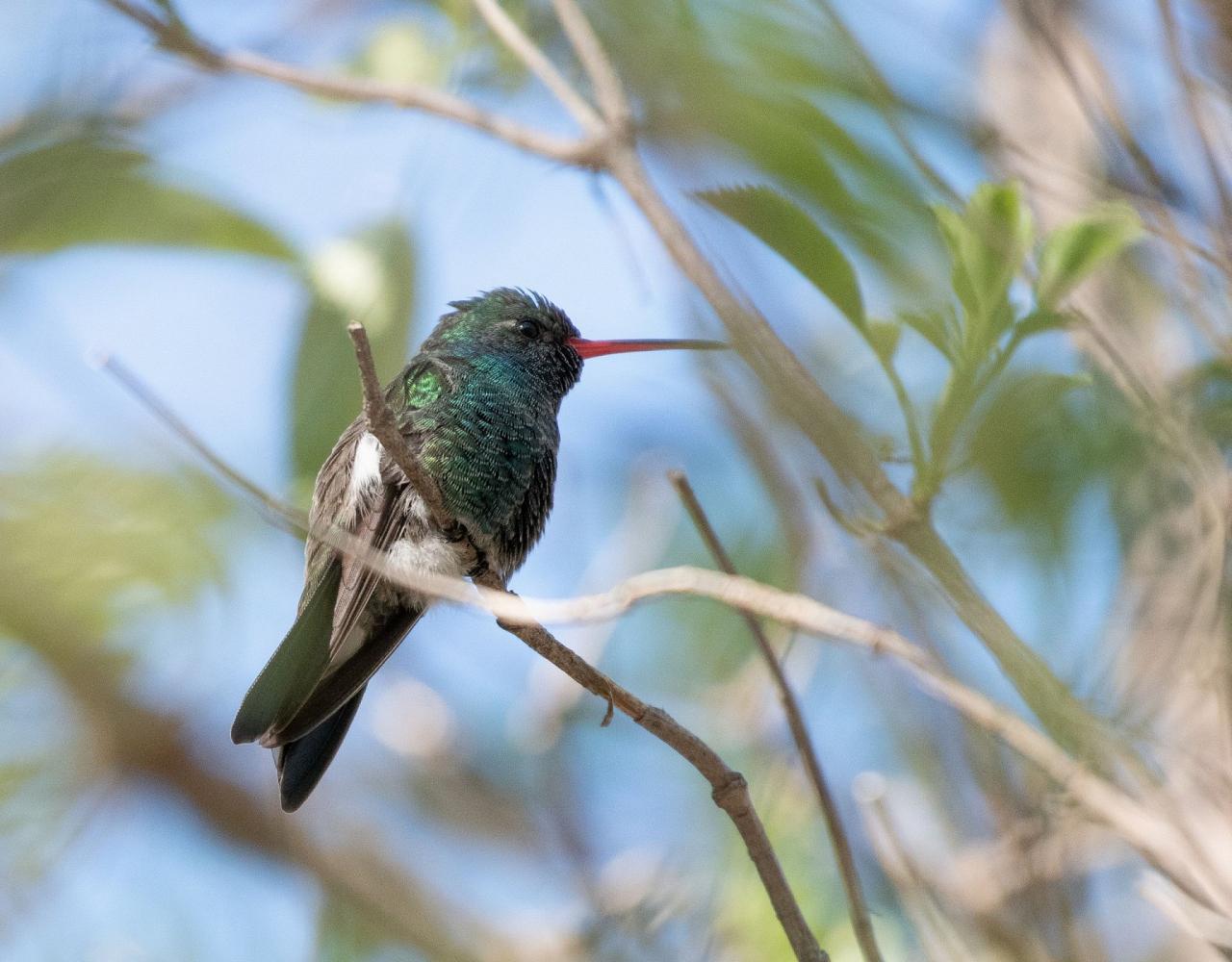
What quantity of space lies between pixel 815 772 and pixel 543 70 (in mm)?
1185

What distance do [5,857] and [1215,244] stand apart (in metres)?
3.56

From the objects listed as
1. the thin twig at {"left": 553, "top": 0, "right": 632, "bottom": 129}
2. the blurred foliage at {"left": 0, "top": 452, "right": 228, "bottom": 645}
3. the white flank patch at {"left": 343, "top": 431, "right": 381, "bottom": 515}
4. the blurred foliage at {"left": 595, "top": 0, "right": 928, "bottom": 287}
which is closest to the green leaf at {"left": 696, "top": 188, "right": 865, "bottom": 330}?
the blurred foliage at {"left": 595, "top": 0, "right": 928, "bottom": 287}

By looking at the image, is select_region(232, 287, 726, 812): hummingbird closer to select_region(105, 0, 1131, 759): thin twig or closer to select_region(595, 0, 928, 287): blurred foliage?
select_region(105, 0, 1131, 759): thin twig

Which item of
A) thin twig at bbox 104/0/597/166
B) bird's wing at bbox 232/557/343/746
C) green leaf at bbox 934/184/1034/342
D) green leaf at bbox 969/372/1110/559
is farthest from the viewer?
bird's wing at bbox 232/557/343/746

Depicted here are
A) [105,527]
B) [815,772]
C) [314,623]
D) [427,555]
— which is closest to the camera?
[815,772]

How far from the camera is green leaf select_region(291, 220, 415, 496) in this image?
2271mm

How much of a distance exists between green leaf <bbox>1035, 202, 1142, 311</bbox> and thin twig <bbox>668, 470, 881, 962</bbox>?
0.55 meters

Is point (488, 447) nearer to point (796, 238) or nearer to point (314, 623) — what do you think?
point (314, 623)

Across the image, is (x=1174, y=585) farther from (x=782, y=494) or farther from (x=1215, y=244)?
(x=782, y=494)

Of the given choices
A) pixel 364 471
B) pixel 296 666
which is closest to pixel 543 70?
pixel 364 471

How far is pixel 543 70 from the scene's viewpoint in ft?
6.72

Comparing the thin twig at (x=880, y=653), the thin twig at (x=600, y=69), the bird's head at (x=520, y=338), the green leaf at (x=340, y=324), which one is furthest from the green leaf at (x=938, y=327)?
the bird's head at (x=520, y=338)

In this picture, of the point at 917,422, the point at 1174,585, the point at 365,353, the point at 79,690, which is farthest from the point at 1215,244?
the point at 79,690

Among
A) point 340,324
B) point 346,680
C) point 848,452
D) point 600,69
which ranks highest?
point 848,452
